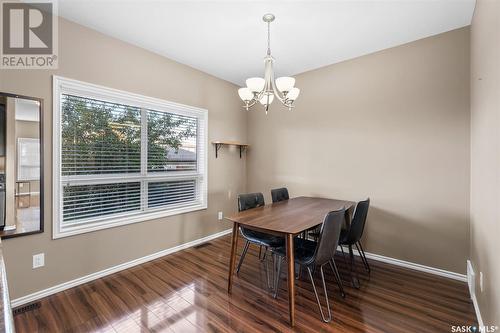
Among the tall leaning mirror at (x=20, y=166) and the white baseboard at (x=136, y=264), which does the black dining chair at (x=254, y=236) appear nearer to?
the white baseboard at (x=136, y=264)

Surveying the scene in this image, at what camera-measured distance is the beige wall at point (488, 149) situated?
1.39 m

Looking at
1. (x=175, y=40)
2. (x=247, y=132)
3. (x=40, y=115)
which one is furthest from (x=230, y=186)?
(x=40, y=115)

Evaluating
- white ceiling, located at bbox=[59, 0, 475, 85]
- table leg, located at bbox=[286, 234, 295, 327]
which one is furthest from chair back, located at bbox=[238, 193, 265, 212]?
white ceiling, located at bbox=[59, 0, 475, 85]

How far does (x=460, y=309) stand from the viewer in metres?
2.03

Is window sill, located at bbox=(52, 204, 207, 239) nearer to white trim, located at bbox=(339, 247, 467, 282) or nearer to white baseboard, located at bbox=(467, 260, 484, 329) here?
white trim, located at bbox=(339, 247, 467, 282)

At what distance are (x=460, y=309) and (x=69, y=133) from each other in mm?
4044

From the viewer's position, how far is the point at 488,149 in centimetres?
162

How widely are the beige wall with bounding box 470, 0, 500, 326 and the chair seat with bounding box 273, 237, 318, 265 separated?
114 cm

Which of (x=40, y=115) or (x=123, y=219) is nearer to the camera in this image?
(x=40, y=115)

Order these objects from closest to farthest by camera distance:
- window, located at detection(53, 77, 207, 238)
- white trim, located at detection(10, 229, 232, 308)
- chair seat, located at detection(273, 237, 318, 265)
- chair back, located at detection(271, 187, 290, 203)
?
chair seat, located at detection(273, 237, 318, 265)
white trim, located at detection(10, 229, 232, 308)
window, located at detection(53, 77, 207, 238)
chair back, located at detection(271, 187, 290, 203)

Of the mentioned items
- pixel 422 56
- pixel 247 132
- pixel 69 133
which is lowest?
pixel 69 133

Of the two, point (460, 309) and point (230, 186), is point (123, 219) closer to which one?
point (230, 186)

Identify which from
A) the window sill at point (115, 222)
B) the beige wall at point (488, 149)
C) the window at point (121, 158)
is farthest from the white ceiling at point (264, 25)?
the window sill at point (115, 222)

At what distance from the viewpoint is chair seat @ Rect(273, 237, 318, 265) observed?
196 centimetres
